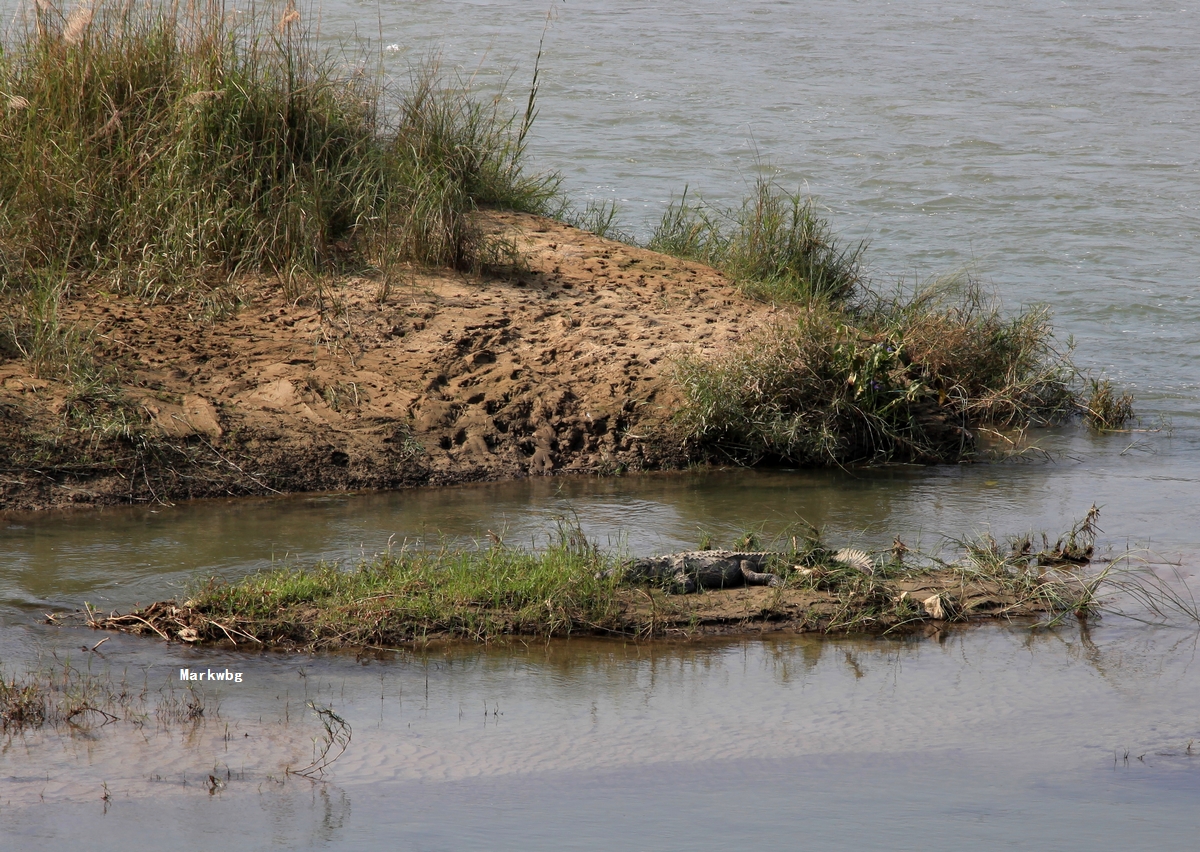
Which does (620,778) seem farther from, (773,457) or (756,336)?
(756,336)

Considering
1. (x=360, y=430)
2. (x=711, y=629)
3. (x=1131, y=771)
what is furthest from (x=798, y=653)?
(x=360, y=430)

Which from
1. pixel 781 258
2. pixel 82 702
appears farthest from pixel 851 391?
pixel 82 702

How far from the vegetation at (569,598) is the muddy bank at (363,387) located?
53.8 inches

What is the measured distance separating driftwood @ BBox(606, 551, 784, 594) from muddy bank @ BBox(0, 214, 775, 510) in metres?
1.80

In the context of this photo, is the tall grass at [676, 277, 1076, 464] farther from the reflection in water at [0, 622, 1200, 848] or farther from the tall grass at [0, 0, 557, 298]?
the reflection in water at [0, 622, 1200, 848]

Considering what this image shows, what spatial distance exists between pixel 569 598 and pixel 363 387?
2580 mm

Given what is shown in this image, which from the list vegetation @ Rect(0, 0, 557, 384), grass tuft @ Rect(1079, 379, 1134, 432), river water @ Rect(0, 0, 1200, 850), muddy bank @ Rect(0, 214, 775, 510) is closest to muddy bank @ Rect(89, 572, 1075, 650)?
river water @ Rect(0, 0, 1200, 850)

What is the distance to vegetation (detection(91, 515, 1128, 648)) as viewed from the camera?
4828 mm

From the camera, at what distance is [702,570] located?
537 centimetres

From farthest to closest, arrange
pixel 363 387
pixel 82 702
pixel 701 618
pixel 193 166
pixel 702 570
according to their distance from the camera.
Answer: pixel 193 166, pixel 363 387, pixel 702 570, pixel 701 618, pixel 82 702

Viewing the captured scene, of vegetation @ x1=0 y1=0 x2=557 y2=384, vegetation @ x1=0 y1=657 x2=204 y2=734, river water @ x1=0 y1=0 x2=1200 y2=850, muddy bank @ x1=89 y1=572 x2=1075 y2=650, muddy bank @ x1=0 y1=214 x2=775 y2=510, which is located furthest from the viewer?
vegetation @ x1=0 y1=0 x2=557 y2=384

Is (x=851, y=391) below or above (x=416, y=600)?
above

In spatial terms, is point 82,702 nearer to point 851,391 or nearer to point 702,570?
point 702,570

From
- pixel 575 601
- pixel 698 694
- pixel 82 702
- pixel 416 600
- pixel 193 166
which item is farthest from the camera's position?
pixel 193 166
